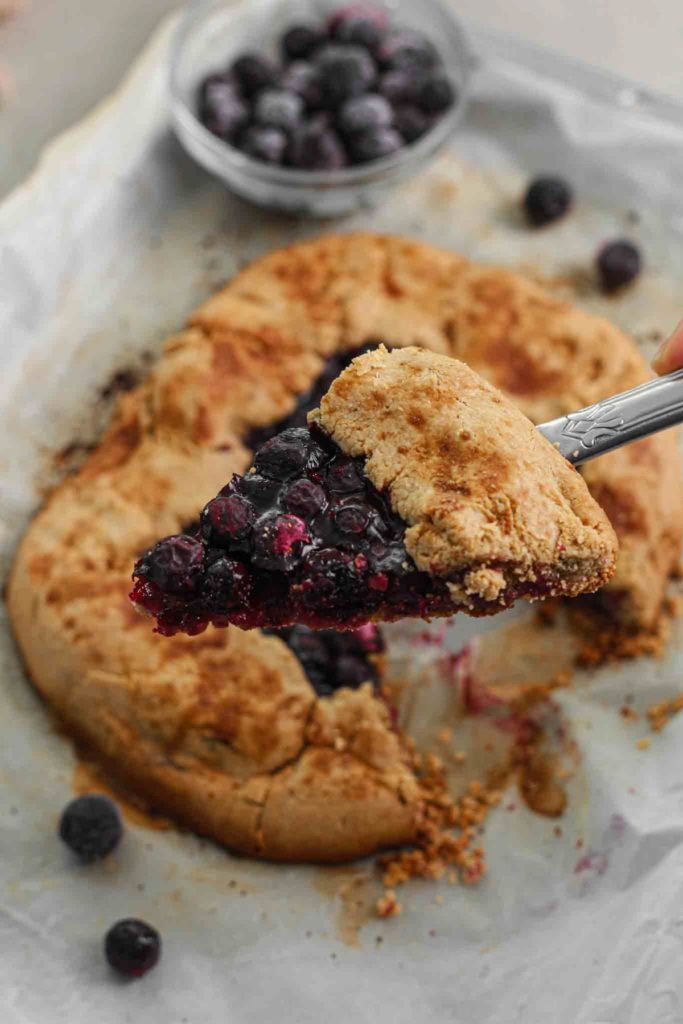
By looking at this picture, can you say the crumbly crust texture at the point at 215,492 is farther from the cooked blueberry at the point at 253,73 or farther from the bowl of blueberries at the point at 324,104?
the cooked blueberry at the point at 253,73

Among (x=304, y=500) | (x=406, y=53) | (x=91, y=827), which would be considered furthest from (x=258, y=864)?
(x=406, y=53)

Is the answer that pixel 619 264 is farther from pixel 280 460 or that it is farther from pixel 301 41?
pixel 280 460

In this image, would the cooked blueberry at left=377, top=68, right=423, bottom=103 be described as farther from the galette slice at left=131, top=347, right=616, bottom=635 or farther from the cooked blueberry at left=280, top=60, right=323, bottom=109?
the galette slice at left=131, top=347, right=616, bottom=635

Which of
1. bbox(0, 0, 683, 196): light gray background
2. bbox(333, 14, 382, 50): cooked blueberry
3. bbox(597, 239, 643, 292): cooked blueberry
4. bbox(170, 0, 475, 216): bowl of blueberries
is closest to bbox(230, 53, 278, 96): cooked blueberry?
bbox(170, 0, 475, 216): bowl of blueberries

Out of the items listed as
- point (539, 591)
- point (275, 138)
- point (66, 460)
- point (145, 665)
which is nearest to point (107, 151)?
point (275, 138)

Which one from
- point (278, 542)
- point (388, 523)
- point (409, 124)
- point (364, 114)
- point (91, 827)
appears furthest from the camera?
point (409, 124)

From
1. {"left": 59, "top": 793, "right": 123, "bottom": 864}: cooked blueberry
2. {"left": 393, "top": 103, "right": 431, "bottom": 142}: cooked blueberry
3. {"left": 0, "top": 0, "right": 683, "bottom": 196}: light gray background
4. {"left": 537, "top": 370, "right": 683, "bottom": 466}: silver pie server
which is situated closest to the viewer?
{"left": 537, "top": 370, "right": 683, "bottom": 466}: silver pie server

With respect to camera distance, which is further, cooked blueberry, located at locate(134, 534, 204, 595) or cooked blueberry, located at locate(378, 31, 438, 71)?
cooked blueberry, located at locate(378, 31, 438, 71)
